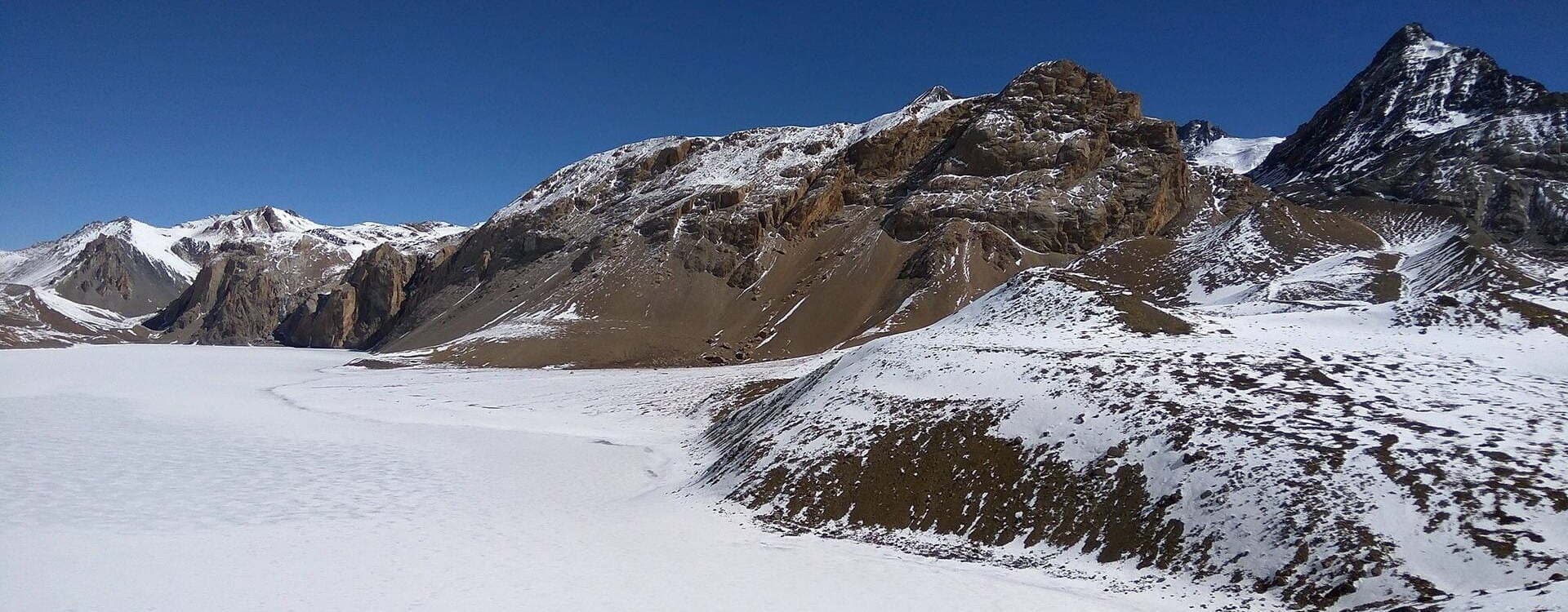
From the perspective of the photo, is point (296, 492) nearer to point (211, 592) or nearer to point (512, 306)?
point (211, 592)

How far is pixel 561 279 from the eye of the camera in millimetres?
95000

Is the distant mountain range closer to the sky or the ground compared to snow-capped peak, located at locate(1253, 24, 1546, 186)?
closer to the ground

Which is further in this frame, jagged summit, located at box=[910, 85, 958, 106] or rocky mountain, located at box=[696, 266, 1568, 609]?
jagged summit, located at box=[910, 85, 958, 106]

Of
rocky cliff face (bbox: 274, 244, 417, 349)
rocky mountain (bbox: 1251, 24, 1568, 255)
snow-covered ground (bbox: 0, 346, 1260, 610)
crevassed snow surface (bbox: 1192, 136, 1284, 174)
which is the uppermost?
crevassed snow surface (bbox: 1192, 136, 1284, 174)

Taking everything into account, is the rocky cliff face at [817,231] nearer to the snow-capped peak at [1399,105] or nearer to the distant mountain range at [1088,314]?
the distant mountain range at [1088,314]

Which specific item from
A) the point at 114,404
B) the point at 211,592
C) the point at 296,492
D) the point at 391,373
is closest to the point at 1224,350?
the point at 211,592

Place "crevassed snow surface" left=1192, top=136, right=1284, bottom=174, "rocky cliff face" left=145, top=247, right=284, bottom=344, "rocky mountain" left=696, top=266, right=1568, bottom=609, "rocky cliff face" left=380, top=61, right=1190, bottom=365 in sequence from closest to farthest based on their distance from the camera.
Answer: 1. "rocky mountain" left=696, top=266, right=1568, bottom=609
2. "rocky cliff face" left=380, top=61, right=1190, bottom=365
3. "rocky cliff face" left=145, top=247, right=284, bottom=344
4. "crevassed snow surface" left=1192, top=136, right=1284, bottom=174

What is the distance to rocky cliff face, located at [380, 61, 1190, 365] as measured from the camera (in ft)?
252

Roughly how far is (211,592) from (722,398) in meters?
30.4

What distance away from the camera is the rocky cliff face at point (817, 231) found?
76.8m

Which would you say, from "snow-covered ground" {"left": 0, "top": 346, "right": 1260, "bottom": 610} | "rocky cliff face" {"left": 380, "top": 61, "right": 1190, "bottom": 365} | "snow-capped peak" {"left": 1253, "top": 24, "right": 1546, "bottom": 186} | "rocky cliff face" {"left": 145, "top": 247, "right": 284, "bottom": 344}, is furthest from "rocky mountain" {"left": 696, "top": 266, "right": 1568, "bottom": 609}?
"rocky cliff face" {"left": 145, "top": 247, "right": 284, "bottom": 344}

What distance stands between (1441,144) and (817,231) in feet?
243

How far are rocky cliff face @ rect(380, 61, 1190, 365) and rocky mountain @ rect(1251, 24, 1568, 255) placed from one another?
2318cm

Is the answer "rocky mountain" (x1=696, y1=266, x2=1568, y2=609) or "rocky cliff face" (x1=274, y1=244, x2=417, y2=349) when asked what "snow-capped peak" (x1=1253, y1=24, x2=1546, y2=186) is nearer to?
"rocky mountain" (x1=696, y1=266, x2=1568, y2=609)
